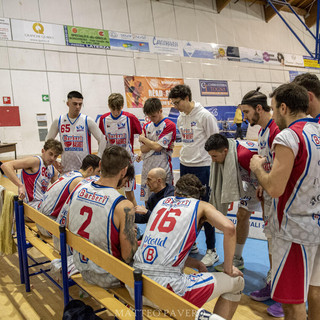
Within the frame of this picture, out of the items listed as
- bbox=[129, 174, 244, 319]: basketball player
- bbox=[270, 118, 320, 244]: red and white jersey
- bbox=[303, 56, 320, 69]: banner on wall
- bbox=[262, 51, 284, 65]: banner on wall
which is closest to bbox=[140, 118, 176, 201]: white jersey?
bbox=[129, 174, 244, 319]: basketball player

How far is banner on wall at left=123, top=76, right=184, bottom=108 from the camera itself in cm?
1375

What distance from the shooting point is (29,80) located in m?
11.5

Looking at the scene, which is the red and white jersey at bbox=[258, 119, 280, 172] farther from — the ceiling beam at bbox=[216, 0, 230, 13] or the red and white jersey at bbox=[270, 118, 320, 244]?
the ceiling beam at bbox=[216, 0, 230, 13]

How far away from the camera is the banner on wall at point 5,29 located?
10.9 meters

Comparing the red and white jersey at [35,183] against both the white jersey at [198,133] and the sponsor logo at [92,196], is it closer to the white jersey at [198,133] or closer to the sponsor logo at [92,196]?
the white jersey at [198,133]

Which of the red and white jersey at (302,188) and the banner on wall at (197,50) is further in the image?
the banner on wall at (197,50)

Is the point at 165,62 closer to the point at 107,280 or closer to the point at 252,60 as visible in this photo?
the point at 252,60

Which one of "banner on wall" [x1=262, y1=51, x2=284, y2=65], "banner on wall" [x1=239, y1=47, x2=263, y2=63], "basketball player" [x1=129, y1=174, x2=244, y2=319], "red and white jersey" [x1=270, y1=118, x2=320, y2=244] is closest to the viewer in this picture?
"red and white jersey" [x1=270, y1=118, x2=320, y2=244]

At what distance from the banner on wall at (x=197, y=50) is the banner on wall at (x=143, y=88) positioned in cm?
174

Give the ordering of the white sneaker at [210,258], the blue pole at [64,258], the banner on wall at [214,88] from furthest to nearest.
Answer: the banner on wall at [214,88]
the white sneaker at [210,258]
the blue pole at [64,258]

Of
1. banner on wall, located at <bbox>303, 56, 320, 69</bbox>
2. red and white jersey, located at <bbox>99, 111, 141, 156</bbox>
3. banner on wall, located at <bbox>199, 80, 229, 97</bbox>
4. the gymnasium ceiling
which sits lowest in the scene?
red and white jersey, located at <bbox>99, 111, 141, 156</bbox>

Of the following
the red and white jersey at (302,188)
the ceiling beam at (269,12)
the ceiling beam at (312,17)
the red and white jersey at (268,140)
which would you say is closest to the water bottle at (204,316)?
the red and white jersey at (302,188)

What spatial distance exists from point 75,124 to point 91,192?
8.02 ft

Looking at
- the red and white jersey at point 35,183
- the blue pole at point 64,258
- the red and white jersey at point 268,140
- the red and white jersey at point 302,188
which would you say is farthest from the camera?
the red and white jersey at point 35,183
